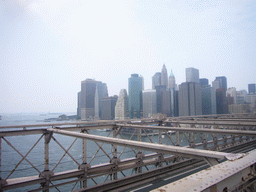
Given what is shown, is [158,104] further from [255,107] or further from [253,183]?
[253,183]

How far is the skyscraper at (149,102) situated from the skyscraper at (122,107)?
17.5m

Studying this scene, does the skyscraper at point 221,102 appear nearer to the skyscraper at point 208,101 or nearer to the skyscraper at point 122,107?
the skyscraper at point 208,101

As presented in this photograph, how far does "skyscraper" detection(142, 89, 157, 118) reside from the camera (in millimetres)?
169875

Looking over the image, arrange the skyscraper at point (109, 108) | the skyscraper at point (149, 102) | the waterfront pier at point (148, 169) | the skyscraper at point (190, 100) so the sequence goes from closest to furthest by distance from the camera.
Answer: the waterfront pier at point (148, 169), the skyscraper at point (190, 100), the skyscraper at point (149, 102), the skyscraper at point (109, 108)

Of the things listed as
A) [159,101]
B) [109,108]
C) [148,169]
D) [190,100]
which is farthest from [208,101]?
[148,169]

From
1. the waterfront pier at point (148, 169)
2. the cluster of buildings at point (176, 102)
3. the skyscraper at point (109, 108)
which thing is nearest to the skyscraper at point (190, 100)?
the cluster of buildings at point (176, 102)

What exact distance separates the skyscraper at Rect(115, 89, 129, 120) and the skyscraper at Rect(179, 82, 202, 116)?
1894 inches

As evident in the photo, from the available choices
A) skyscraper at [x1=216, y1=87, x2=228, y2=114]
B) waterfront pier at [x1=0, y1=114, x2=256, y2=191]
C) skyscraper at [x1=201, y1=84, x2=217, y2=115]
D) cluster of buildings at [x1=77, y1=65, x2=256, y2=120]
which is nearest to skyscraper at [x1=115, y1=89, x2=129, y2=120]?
cluster of buildings at [x1=77, y1=65, x2=256, y2=120]

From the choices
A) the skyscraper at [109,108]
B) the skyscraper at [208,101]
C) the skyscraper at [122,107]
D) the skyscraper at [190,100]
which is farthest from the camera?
the skyscraper at [109,108]

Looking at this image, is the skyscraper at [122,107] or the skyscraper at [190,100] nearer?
the skyscraper at [190,100]

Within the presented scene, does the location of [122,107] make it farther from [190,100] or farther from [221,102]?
[221,102]

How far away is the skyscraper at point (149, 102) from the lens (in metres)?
170

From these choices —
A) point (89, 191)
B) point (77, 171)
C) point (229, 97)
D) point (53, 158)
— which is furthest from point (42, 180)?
point (229, 97)

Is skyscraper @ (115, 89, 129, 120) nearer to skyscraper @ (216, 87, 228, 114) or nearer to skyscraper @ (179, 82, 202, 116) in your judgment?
skyscraper @ (179, 82, 202, 116)
